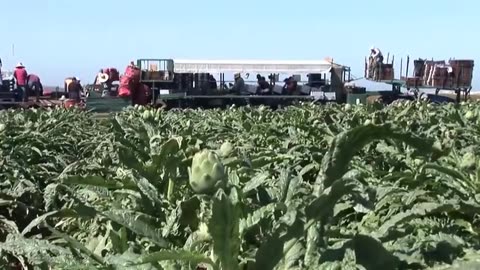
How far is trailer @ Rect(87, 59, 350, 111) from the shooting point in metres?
22.8

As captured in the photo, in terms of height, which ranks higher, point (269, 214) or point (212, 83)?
point (269, 214)

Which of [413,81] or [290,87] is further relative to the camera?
[413,81]

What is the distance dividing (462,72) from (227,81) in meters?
7.40

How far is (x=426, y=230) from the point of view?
1792mm

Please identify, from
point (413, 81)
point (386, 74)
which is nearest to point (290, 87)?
point (386, 74)

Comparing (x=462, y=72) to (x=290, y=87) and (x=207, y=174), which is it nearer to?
(x=290, y=87)

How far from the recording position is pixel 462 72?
25.8 metres

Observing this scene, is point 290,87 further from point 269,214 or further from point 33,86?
point 269,214

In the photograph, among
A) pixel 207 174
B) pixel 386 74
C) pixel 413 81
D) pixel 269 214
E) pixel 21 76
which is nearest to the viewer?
pixel 207 174

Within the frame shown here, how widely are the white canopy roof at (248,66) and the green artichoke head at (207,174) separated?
22.7 metres

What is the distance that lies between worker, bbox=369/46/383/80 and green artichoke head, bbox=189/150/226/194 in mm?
25893

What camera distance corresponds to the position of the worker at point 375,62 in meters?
27.1

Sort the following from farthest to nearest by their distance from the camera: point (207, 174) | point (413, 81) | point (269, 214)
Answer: point (413, 81) → point (269, 214) → point (207, 174)

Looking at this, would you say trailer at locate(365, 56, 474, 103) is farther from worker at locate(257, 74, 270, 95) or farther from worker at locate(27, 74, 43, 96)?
worker at locate(27, 74, 43, 96)
